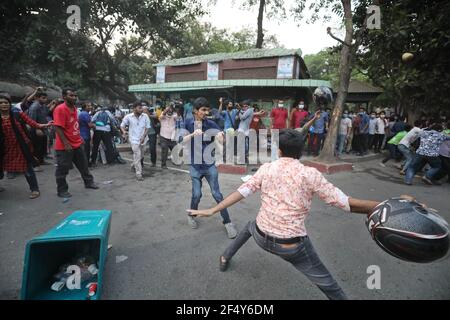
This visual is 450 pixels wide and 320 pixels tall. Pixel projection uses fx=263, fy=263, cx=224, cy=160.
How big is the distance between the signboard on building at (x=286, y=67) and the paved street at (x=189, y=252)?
8.34 m

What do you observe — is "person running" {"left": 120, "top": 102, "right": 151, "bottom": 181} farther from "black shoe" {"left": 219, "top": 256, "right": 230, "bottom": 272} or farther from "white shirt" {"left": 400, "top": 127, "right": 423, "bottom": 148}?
"white shirt" {"left": 400, "top": 127, "right": 423, "bottom": 148}

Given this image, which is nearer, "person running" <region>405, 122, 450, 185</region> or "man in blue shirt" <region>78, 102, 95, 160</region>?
"person running" <region>405, 122, 450, 185</region>

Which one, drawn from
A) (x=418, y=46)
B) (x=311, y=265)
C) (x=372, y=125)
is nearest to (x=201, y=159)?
(x=311, y=265)

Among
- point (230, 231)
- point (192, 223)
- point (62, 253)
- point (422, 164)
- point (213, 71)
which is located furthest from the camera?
point (213, 71)

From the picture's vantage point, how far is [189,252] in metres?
3.10

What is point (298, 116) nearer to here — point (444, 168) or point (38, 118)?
point (444, 168)

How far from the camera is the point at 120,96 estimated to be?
20.2m

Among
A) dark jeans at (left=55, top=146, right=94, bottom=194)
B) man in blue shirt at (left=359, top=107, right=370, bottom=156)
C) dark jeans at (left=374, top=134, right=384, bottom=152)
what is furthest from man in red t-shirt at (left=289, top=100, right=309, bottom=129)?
dark jeans at (left=55, top=146, right=94, bottom=194)

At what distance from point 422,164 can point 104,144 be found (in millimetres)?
8520

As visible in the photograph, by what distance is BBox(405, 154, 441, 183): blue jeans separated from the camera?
20.6 ft

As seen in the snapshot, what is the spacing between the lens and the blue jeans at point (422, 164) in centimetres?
629

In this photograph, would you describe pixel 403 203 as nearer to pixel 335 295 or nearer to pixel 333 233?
pixel 335 295

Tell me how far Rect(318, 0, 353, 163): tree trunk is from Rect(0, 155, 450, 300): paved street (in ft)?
8.01

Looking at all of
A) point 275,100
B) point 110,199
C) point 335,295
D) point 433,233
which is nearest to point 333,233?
point 335,295
